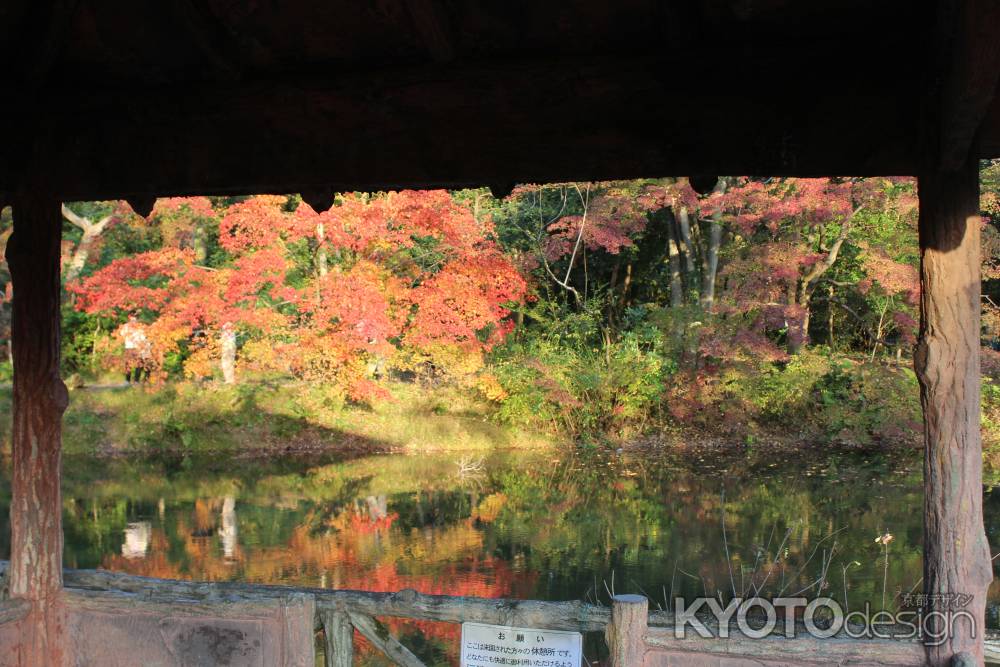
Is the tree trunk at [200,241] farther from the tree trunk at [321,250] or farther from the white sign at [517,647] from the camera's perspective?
the white sign at [517,647]

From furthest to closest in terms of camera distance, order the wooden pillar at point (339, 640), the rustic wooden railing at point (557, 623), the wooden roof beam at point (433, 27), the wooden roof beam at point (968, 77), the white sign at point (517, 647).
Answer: the wooden pillar at point (339, 640)
the white sign at point (517, 647)
the rustic wooden railing at point (557, 623)
the wooden roof beam at point (433, 27)
the wooden roof beam at point (968, 77)

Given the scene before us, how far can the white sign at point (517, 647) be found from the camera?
3281 mm

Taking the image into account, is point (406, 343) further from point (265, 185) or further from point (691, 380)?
point (265, 185)

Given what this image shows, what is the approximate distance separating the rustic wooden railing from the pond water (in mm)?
2349

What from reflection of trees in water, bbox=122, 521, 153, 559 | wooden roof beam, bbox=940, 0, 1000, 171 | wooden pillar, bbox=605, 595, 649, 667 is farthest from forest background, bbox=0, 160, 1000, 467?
wooden roof beam, bbox=940, 0, 1000, 171

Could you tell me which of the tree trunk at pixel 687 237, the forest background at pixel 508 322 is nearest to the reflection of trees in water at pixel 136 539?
the forest background at pixel 508 322

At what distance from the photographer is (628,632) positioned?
312 centimetres

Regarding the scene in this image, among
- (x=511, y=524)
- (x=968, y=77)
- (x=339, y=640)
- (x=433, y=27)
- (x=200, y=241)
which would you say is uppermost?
(x=200, y=241)

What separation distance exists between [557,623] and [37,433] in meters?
2.16

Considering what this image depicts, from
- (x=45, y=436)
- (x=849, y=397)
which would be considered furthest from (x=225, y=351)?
(x=45, y=436)

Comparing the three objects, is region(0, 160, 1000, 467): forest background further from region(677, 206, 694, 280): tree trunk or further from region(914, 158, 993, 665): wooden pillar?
region(914, 158, 993, 665): wooden pillar

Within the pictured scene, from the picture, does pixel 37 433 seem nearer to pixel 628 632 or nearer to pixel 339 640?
pixel 339 640

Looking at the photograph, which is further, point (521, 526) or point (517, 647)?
point (521, 526)

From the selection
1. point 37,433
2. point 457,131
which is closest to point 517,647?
point 457,131
